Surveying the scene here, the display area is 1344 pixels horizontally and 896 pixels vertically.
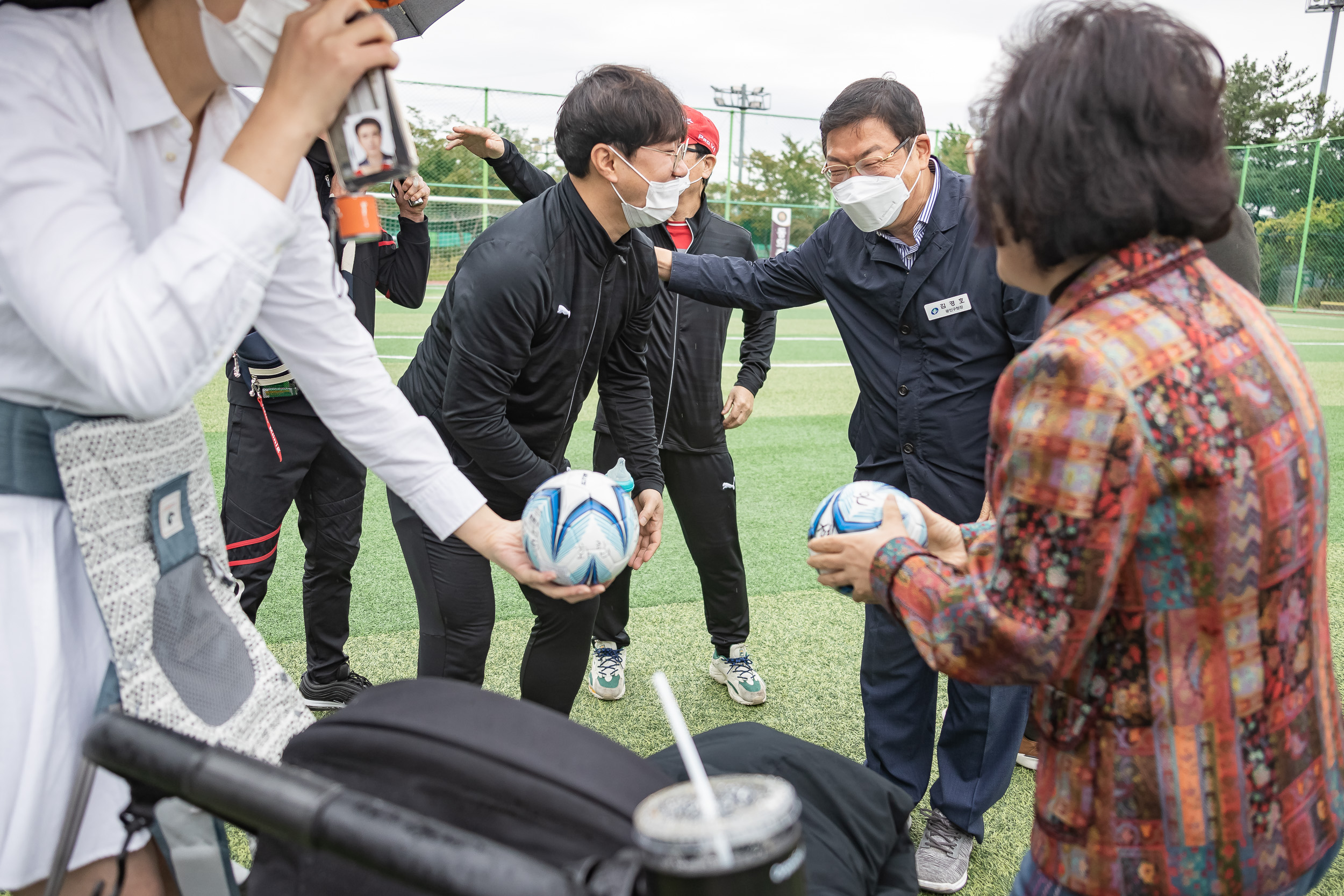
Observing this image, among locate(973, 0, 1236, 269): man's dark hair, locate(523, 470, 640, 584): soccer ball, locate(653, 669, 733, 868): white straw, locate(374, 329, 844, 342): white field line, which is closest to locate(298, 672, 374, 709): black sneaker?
locate(523, 470, 640, 584): soccer ball

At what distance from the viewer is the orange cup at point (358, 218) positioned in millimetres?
2008

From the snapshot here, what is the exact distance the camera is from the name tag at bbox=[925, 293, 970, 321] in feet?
8.64

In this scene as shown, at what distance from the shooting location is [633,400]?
124 inches

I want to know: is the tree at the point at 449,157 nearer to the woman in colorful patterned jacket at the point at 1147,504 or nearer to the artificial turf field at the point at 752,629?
the artificial turf field at the point at 752,629

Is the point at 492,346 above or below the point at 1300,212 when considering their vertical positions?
above

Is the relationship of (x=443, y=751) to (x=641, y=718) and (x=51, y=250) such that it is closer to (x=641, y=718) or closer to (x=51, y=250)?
(x=51, y=250)

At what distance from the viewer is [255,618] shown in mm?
3996

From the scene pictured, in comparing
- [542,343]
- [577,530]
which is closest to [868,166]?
[542,343]

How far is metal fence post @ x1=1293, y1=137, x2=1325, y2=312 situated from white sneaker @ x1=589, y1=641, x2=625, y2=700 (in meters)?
23.1

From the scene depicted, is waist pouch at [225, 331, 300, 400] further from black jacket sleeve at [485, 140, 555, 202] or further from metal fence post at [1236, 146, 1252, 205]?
metal fence post at [1236, 146, 1252, 205]

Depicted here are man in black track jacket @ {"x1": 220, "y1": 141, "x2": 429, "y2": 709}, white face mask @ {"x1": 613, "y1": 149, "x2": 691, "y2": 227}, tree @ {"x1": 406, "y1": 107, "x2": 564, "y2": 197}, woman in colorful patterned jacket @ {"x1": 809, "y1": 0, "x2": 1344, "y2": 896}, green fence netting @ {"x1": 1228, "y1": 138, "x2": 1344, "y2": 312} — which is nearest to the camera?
woman in colorful patterned jacket @ {"x1": 809, "y1": 0, "x2": 1344, "y2": 896}

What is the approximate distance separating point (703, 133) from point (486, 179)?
15029 mm

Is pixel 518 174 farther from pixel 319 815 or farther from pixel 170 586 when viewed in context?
pixel 319 815

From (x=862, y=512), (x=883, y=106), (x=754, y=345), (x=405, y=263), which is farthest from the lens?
(x=754, y=345)
